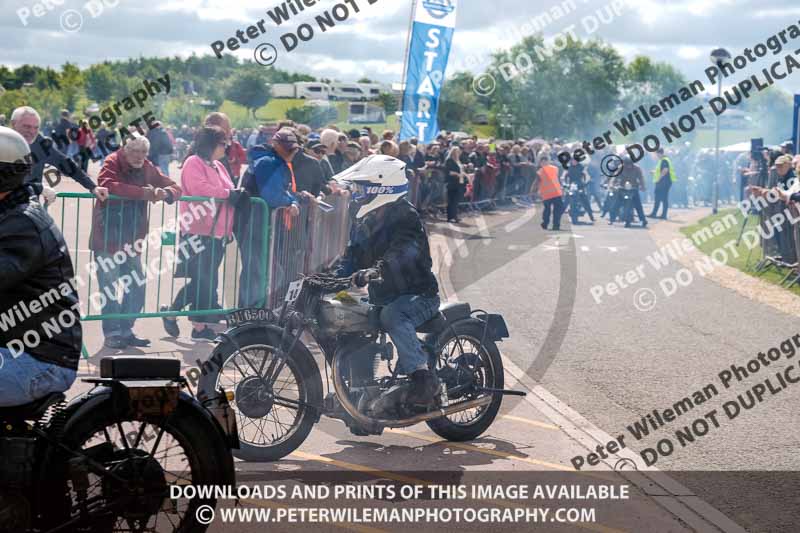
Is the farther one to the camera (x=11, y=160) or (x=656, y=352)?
(x=656, y=352)

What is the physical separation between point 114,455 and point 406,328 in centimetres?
262

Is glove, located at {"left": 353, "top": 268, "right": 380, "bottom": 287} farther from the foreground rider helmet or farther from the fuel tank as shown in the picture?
the foreground rider helmet

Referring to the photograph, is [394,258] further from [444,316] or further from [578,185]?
[578,185]

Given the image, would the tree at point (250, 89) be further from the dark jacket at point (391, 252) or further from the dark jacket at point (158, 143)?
the dark jacket at point (391, 252)

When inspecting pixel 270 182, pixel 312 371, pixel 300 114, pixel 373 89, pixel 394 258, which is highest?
pixel 373 89

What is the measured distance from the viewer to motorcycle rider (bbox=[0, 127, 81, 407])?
4379mm

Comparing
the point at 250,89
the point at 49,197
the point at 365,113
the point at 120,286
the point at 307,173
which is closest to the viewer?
the point at 49,197

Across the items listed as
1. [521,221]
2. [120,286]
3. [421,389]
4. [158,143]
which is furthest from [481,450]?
[521,221]

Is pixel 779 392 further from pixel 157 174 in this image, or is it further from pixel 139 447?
pixel 139 447

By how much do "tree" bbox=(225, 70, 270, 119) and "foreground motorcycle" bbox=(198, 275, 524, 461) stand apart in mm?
83464

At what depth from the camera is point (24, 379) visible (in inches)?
173

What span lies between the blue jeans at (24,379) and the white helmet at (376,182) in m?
2.75

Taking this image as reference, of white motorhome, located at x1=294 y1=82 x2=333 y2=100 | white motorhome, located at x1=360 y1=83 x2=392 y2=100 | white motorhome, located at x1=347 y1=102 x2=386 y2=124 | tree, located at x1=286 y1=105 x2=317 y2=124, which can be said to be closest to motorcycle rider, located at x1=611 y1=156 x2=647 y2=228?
white motorhome, located at x1=347 y1=102 x2=386 y2=124

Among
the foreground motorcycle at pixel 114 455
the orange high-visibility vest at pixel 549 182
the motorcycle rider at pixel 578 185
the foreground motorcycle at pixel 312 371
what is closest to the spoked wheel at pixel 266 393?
the foreground motorcycle at pixel 312 371
